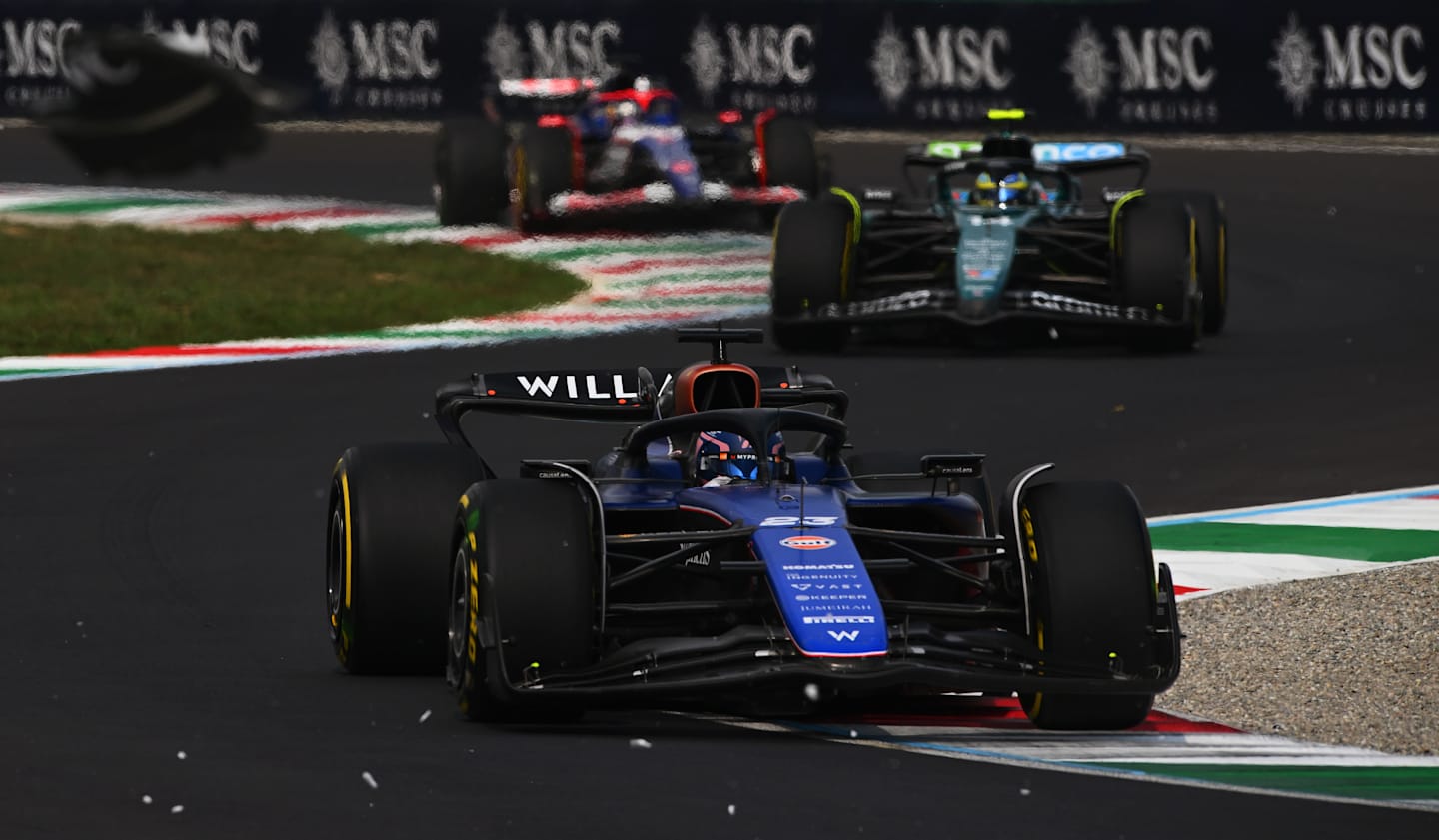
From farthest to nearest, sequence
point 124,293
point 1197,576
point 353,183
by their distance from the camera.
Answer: point 353,183
point 124,293
point 1197,576

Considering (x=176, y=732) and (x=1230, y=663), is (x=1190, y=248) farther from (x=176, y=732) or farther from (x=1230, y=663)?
(x=176, y=732)

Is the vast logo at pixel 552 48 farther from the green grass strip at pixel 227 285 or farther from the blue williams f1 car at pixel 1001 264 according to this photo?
the blue williams f1 car at pixel 1001 264

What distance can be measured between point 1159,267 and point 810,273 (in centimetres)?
198

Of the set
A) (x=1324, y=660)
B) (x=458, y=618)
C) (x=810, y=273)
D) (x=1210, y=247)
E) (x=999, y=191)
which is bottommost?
(x=1324, y=660)

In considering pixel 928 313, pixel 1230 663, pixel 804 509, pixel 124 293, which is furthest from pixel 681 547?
pixel 124 293

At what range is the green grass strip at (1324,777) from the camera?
22.9ft

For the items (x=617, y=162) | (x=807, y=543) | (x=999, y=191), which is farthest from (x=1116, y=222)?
(x=807, y=543)

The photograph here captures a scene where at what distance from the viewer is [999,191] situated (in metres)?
17.9

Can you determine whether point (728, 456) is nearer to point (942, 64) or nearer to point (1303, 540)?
point (1303, 540)

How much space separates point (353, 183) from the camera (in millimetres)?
29641

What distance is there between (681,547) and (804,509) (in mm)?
380

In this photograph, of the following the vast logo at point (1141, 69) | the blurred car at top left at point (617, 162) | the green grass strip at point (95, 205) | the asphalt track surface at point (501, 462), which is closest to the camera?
the asphalt track surface at point (501, 462)

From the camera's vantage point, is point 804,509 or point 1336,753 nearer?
point 1336,753

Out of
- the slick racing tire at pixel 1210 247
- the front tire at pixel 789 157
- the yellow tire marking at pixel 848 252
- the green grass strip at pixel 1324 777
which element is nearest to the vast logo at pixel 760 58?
the front tire at pixel 789 157
